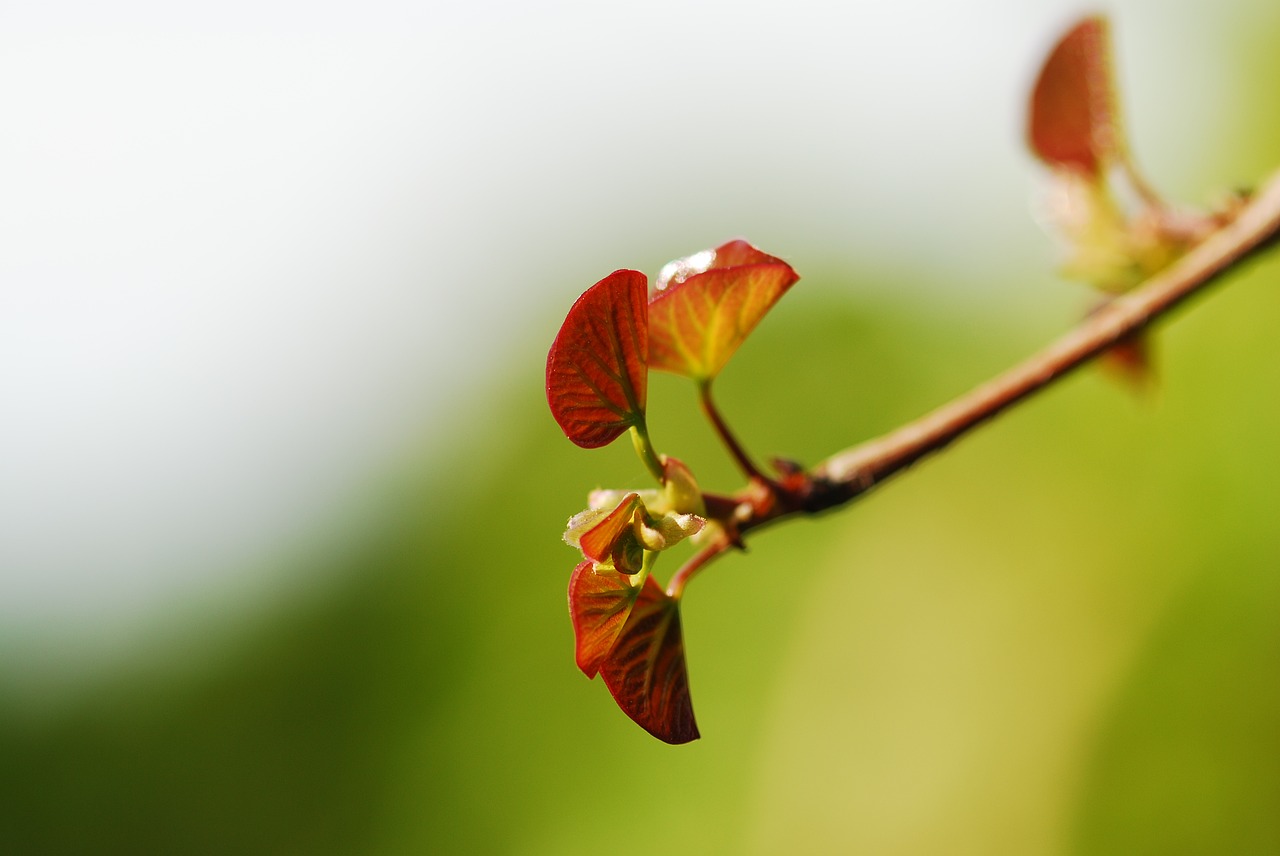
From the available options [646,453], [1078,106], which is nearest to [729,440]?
[646,453]

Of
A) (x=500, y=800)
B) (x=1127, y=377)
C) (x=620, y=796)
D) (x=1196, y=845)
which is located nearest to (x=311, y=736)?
(x=500, y=800)

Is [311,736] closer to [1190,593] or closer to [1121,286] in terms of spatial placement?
[1190,593]

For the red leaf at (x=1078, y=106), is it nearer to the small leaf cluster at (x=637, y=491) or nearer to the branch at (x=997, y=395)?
the branch at (x=997, y=395)

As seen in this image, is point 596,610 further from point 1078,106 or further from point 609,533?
point 1078,106

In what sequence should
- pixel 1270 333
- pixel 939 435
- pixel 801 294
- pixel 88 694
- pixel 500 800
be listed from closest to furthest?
1. pixel 939 435
2. pixel 1270 333
3. pixel 500 800
4. pixel 801 294
5. pixel 88 694

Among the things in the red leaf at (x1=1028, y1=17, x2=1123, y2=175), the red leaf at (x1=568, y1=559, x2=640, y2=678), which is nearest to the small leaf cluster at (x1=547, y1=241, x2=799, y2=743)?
the red leaf at (x1=568, y1=559, x2=640, y2=678)
